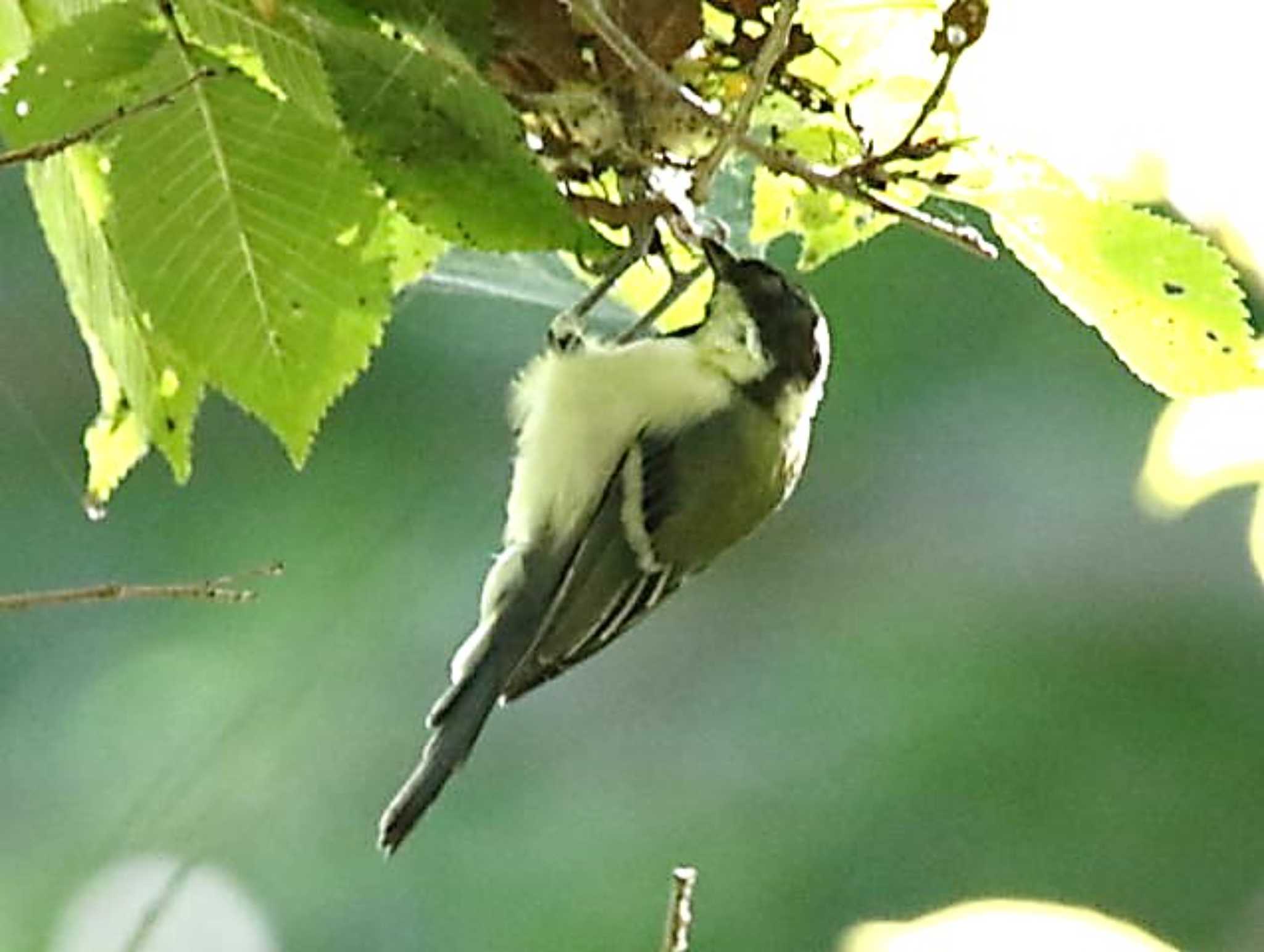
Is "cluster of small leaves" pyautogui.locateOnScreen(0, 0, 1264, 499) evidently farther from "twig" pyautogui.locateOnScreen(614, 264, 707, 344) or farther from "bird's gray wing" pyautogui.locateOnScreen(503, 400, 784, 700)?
"bird's gray wing" pyautogui.locateOnScreen(503, 400, 784, 700)

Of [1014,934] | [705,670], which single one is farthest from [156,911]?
[705,670]

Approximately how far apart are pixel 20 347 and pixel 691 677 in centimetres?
70

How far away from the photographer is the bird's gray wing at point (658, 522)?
874 millimetres

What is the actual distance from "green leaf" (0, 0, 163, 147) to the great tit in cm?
31

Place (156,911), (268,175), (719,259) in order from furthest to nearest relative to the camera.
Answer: (156,911), (719,259), (268,175)

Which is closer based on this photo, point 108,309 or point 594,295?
point 108,309

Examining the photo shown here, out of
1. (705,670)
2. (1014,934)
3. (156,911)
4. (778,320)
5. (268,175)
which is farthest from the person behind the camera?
(705,670)

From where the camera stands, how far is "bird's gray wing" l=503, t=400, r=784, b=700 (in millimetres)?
874

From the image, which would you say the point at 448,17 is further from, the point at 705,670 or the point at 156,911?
the point at 705,670

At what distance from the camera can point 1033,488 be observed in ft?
7.45

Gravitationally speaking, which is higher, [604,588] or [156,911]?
[604,588]

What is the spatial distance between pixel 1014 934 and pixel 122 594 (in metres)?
0.24

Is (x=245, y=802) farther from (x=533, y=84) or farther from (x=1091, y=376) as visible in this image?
(x=533, y=84)

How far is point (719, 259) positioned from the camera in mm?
701
